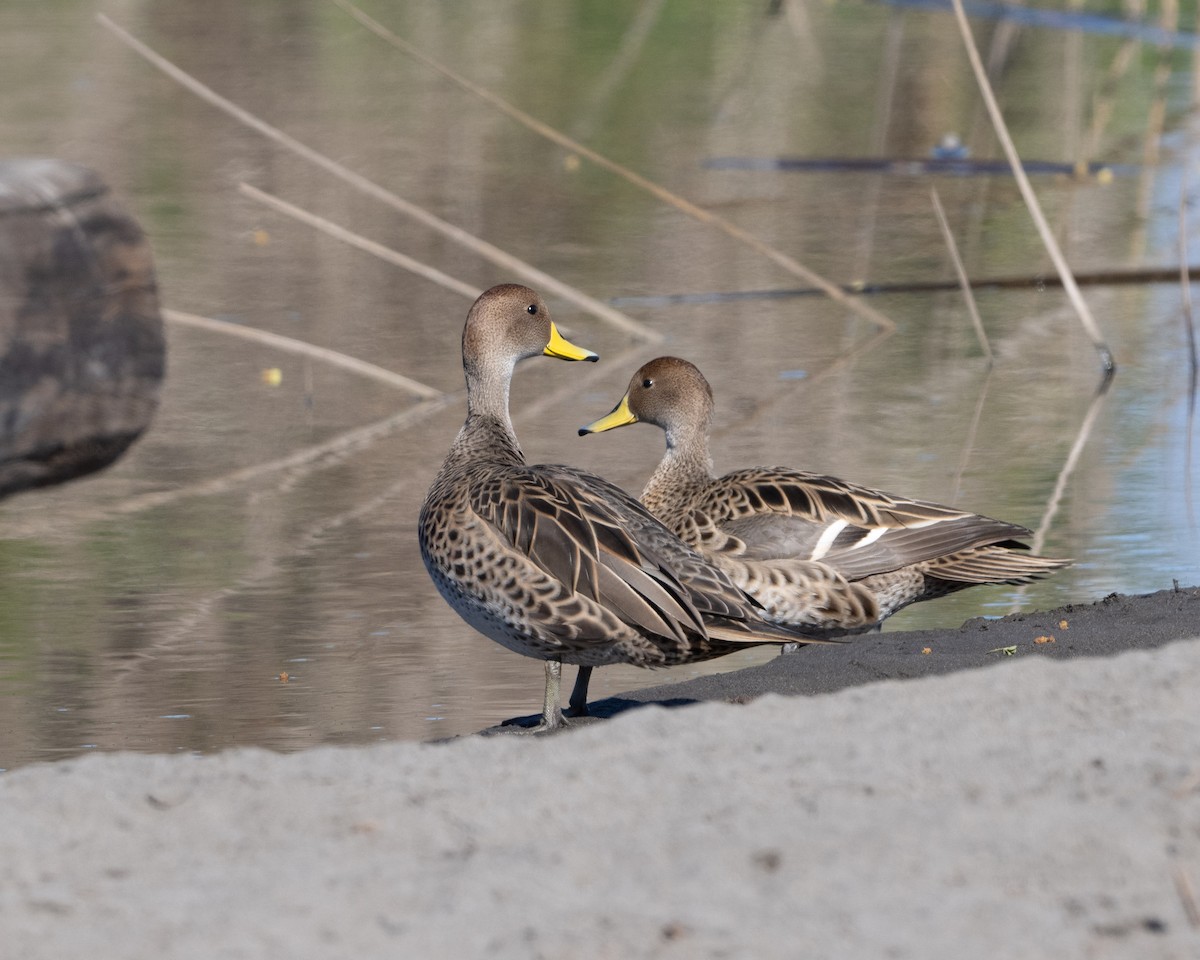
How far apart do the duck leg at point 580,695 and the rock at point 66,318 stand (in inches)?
81.4

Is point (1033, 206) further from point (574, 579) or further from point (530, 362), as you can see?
point (574, 579)

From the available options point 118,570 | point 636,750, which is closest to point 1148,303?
point 118,570

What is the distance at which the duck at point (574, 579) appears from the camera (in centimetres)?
552

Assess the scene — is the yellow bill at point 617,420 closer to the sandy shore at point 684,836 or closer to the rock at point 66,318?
the rock at point 66,318

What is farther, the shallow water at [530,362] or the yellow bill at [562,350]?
the yellow bill at [562,350]

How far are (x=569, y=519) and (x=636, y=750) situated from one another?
5.47 ft

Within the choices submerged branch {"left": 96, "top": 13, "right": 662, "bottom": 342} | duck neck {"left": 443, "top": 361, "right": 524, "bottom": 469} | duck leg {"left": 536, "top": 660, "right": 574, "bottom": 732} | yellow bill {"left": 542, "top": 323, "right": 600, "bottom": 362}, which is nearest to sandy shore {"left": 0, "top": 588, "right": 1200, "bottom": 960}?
duck leg {"left": 536, "top": 660, "right": 574, "bottom": 732}

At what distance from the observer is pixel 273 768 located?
13.6 ft

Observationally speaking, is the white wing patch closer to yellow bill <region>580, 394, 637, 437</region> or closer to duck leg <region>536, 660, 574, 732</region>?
duck leg <region>536, 660, 574, 732</region>

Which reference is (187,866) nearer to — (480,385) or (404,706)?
(404,706)

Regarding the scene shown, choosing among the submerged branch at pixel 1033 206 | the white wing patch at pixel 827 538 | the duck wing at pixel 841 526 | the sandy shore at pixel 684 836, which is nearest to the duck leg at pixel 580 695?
the duck wing at pixel 841 526

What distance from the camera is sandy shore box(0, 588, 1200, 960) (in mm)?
3266

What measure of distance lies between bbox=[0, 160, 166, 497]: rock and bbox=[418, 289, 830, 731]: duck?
4.78ft

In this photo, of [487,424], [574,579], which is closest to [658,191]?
[487,424]
